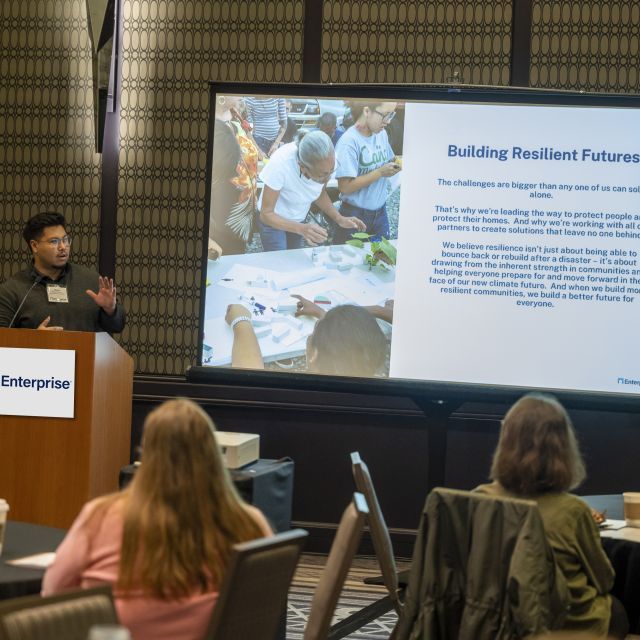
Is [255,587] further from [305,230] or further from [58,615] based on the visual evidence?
[305,230]

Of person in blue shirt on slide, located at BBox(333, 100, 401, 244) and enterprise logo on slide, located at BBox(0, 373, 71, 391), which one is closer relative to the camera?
enterprise logo on slide, located at BBox(0, 373, 71, 391)

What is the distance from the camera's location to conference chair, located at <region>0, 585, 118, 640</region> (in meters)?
1.76

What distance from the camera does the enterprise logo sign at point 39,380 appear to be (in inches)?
187

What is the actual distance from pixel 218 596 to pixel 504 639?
1077mm

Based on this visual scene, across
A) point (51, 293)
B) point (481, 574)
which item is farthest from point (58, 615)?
point (51, 293)

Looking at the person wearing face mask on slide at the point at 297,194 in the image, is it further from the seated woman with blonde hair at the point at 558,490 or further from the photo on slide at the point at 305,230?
the seated woman with blonde hair at the point at 558,490

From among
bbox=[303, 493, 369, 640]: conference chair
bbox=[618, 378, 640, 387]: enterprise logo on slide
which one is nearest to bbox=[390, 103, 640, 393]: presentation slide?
bbox=[618, 378, 640, 387]: enterprise logo on slide

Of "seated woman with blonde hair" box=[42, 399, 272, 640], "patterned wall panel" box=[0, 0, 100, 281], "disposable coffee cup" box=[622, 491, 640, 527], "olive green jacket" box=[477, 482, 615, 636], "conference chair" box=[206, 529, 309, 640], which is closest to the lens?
"conference chair" box=[206, 529, 309, 640]

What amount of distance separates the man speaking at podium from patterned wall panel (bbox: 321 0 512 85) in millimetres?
2005

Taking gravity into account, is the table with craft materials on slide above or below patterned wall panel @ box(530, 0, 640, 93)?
below

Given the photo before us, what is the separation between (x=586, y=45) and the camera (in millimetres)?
6309

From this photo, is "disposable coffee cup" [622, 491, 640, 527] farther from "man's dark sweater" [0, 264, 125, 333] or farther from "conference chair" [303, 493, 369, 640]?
"man's dark sweater" [0, 264, 125, 333]

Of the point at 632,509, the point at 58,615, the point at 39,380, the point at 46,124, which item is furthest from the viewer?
the point at 46,124

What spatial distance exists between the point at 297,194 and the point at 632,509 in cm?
267
